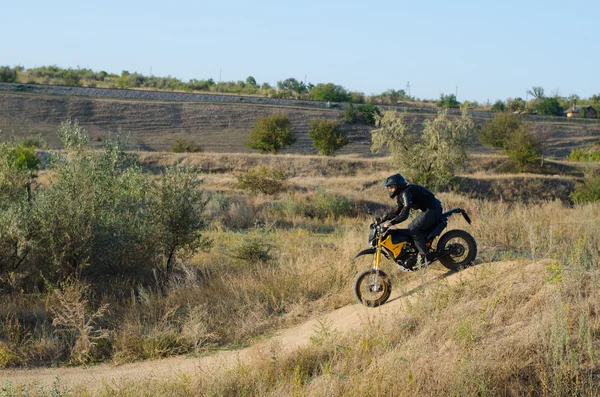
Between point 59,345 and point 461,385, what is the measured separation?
5601 mm

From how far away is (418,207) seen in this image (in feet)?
31.6

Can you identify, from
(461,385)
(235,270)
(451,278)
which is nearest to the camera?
(461,385)

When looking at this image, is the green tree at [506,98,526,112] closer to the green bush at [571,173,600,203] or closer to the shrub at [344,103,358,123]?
the shrub at [344,103,358,123]

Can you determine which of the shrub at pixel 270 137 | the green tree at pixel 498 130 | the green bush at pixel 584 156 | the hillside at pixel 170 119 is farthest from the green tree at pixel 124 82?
the green bush at pixel 584 156

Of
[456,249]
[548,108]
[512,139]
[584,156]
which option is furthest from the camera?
[548,108]

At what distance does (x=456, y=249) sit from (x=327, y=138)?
45898mm

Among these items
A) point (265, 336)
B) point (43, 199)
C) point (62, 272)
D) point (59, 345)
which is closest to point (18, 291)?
point (62, 272)

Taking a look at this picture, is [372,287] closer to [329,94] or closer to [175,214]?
[175,214]

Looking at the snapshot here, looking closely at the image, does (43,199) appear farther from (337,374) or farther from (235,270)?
(337,374)

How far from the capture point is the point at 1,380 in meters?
7.81

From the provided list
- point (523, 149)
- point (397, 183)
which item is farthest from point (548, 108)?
point (397, 183)

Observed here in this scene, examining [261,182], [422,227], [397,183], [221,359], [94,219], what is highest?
[397,183]

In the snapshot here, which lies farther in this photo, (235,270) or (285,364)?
(235,270)

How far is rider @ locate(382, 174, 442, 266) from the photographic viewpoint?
9.47 m
